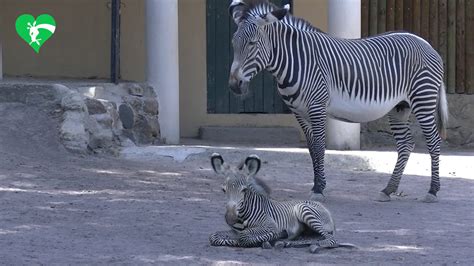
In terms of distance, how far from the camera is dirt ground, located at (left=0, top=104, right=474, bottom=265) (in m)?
7.64

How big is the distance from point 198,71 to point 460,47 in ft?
12.5

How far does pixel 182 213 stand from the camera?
9.45 m

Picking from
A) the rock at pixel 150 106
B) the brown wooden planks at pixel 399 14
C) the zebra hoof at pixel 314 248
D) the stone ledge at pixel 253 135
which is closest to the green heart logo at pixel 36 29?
the rock at pixel 150 106

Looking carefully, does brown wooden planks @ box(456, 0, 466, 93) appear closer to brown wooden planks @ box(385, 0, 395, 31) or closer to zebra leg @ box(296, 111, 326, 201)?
brown wooden planks @ box(385, 0, 395, 31)

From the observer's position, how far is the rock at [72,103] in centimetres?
1256

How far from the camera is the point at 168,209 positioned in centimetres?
964

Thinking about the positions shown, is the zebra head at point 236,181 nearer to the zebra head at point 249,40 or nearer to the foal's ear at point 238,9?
the zebra head at point 249,40

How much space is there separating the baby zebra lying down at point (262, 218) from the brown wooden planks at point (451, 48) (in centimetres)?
787

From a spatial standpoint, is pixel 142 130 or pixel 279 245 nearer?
pixel 279 245

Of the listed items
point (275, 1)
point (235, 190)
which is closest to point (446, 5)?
point (275, 1)

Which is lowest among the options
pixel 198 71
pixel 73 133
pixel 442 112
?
pixel 73 133

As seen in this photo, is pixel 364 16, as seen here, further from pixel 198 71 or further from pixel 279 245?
pixel 279 245

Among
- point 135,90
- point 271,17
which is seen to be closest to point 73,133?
point 135,90

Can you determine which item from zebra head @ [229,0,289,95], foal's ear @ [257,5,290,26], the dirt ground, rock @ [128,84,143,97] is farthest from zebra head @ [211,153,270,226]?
rock @ [128,84,143,97]
